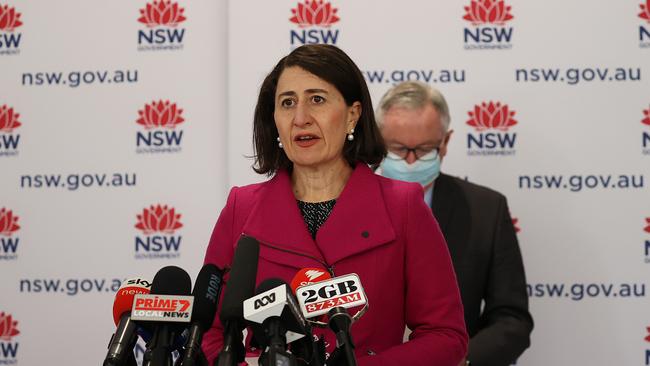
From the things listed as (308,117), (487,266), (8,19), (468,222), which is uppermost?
(8,19)

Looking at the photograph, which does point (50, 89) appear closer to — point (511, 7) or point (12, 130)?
point (12, 130)

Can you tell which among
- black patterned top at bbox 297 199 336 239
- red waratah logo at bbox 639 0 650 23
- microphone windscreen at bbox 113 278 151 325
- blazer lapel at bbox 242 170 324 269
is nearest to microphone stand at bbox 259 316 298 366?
microphone windscreen at bbox 113 278 151 325

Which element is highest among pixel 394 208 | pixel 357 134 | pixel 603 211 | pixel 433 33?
pixel 433 33

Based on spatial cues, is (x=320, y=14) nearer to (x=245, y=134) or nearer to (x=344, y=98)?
(x=245, y=134)

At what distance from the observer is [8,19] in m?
4.19

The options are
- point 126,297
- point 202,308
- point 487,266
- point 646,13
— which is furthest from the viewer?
point 646,13

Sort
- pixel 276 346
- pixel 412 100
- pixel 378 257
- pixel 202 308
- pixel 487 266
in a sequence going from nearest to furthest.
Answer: pixel 276 346 → pixel 202 308 → pixel 378 257 → pixel 487 266 → pixel 412 100

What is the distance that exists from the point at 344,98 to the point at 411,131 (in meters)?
1.23

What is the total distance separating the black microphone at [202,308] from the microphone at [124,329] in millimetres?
110

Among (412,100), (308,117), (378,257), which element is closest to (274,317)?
(378,257)

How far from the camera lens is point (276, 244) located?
2.03 m

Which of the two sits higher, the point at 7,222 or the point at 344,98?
the point at 344,98

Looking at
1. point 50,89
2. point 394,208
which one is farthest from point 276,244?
point 50,89

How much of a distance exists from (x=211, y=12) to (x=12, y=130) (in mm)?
1224
